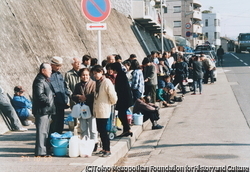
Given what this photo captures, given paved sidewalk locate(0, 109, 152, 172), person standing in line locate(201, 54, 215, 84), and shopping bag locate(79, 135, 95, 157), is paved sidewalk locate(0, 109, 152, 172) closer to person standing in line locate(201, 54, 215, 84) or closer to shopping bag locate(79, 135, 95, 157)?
shopping bag locate(79, 135, 95, 157)

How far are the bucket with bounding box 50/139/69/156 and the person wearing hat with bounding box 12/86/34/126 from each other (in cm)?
314

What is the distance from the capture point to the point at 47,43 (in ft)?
45.2

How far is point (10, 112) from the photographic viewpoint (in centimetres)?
909

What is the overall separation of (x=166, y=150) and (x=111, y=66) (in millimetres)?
2076

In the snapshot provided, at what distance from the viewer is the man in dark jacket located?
22.0 feet

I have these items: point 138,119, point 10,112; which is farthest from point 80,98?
point 138,119

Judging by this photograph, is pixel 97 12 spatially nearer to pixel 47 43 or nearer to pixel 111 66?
pixel 111 66

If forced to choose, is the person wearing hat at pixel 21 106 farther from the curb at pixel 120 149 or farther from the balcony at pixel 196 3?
the balcony at pixel 196 3

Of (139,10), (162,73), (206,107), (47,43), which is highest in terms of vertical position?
(139,10)

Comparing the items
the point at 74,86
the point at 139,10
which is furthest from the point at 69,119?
the point at 139,10

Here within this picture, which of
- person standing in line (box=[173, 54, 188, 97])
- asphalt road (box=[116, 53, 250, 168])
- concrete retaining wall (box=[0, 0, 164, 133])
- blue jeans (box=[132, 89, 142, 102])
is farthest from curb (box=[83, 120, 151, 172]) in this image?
person standing in line (box=[173, 54, 188, 97])

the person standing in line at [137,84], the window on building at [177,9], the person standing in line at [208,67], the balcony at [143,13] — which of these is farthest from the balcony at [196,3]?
the person standing in line at [137,84]

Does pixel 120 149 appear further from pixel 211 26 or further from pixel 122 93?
pixel 211 26

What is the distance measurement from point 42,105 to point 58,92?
72cm
